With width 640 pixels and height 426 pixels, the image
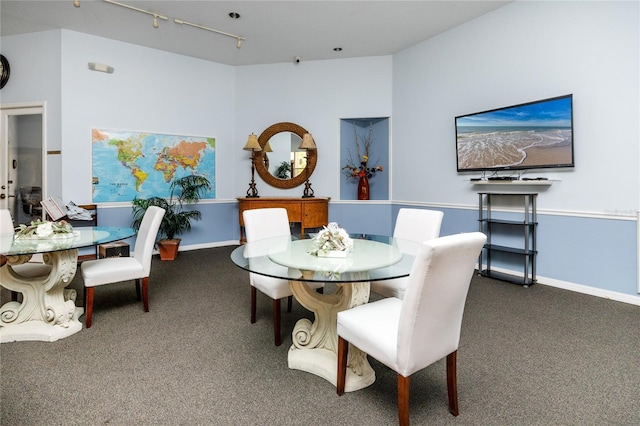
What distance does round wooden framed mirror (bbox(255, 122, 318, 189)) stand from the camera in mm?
5820

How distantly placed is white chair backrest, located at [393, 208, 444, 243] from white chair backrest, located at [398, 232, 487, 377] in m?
1.18

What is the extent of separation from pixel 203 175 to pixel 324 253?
428 cm

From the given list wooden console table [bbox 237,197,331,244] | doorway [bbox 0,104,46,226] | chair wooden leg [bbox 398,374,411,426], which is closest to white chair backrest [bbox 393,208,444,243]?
chair wooden leg [bbox 398,374,411,426]

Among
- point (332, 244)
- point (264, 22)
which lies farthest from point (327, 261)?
point (264, 22)

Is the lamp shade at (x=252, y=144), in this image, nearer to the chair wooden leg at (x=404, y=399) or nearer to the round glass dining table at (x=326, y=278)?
the round glass dining table at (x=326, y=278)

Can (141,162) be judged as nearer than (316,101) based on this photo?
Yes

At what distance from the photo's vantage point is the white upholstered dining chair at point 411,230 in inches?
96.5

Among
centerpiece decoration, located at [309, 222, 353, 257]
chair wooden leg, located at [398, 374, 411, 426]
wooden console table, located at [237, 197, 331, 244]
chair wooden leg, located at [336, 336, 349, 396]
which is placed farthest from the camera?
wooden console table, located at [237, 197, 331, 244]

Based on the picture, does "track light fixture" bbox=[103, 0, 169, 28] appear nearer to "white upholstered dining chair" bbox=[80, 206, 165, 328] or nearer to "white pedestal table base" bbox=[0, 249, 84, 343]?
"white upholstered dining chair" bbox=[80, 206, 165, 328]

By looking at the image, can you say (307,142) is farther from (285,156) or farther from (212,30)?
(212,30)

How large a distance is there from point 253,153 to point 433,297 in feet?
16.2

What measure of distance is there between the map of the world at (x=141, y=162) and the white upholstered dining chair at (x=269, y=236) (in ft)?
10.2

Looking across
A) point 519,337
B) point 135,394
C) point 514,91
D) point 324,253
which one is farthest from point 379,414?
point 514,91

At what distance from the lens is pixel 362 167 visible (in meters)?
5.72
